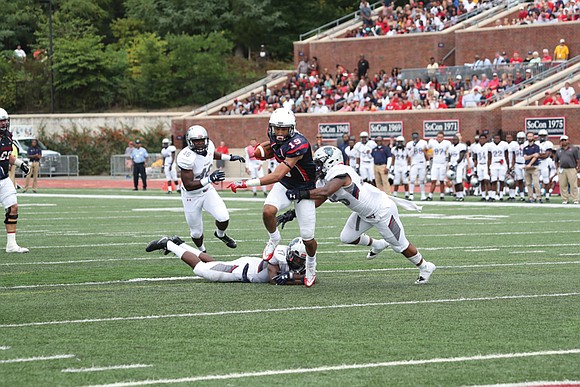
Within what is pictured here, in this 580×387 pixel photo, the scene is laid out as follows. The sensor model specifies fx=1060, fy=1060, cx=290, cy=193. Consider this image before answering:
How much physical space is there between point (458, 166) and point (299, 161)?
1777cm

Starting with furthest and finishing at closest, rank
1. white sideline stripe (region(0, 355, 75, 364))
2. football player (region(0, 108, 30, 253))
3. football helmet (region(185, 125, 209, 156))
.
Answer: football player (region(0, 108, 30, 253))
football helmet (region(185, 125, 209, 156))
white sideline stripe (region(0, 355, 75, 364))

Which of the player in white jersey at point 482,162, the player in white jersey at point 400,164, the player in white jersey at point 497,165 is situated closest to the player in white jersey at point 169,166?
the player in white jersey at point 400,164

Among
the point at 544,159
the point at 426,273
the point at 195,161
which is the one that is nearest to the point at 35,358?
the point at 426,273

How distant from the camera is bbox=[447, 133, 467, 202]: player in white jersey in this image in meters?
27.7

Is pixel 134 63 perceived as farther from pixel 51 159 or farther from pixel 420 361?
pixel 420 361

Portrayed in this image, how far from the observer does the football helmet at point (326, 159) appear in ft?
34.1

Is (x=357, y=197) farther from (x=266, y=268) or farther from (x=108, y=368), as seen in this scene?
(x=108, y=368)

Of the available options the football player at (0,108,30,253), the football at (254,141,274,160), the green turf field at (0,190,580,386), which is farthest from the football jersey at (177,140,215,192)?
the football player at (0,108,30,253)

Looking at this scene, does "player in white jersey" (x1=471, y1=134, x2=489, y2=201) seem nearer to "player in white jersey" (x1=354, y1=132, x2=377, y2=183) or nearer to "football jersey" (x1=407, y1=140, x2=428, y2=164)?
"football jersey" (x1=407, y1=140, x2=428, y2=164)

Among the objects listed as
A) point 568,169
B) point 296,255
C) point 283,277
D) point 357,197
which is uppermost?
point 357,197

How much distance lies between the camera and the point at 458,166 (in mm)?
27797

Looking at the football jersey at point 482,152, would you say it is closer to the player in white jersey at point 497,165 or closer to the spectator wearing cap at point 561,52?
the player in white jersey at point 497,165

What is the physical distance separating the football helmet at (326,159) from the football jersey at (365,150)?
19.5 m

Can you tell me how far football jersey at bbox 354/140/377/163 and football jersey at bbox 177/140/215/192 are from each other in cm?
1665
